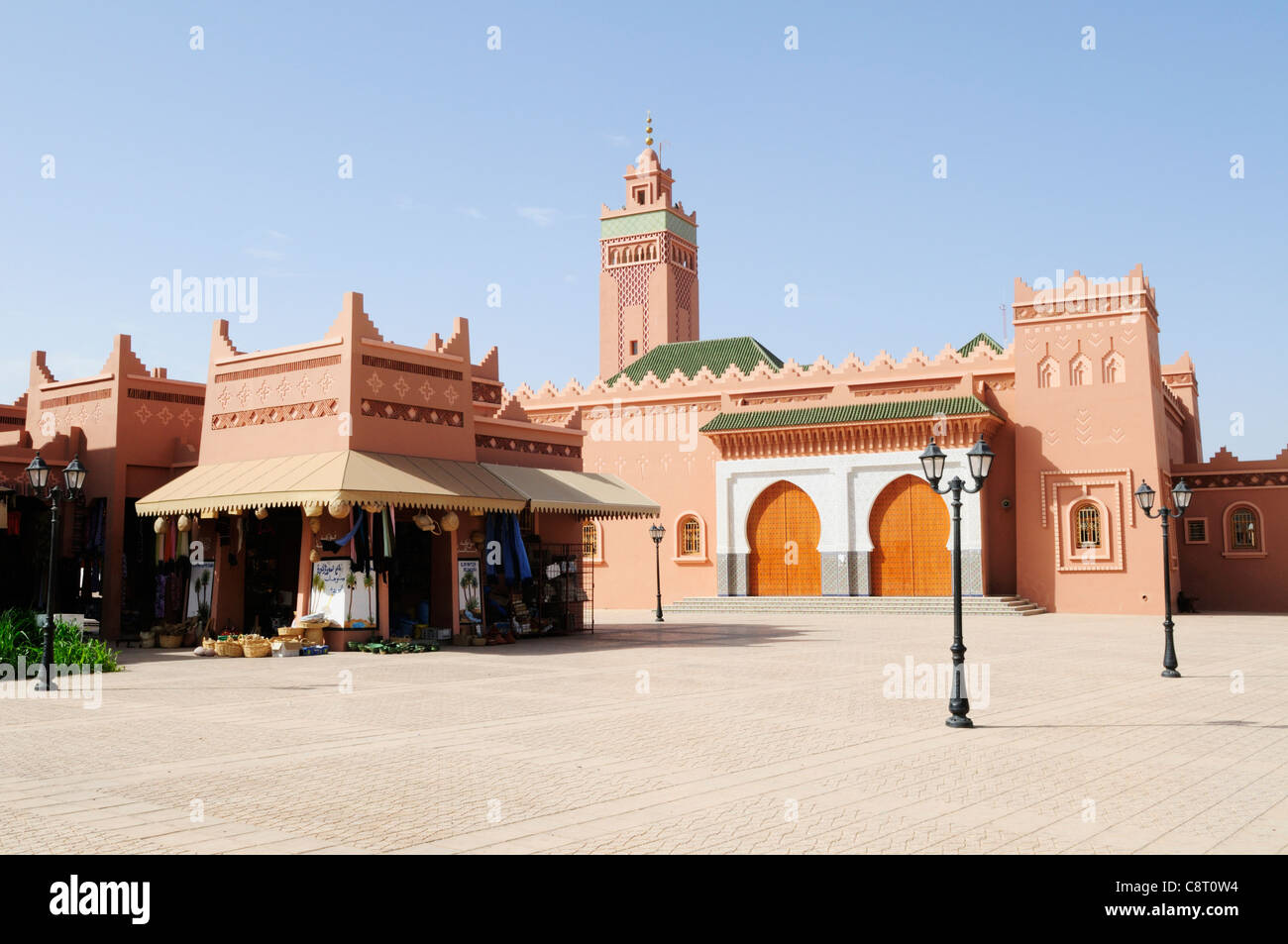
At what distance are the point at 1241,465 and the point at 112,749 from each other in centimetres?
3403

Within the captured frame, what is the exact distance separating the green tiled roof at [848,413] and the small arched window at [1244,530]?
1006 cm

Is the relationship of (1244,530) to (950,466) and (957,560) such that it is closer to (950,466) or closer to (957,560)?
(950,466)

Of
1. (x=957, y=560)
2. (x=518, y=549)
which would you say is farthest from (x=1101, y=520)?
(x=957, y=560)

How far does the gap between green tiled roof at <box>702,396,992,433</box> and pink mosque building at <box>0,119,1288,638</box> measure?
78 millimetres

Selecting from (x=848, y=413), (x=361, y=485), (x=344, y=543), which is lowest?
(x=344, y=543)

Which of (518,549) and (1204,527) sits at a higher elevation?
(1204,527)

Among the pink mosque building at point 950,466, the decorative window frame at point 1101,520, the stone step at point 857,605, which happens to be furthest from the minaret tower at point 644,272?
the decorative window frame at point 1101,520

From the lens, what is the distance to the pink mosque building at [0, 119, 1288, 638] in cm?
1873

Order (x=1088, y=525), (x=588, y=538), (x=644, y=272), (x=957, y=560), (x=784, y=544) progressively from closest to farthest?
(x=957, y=560) < (x=1088, y=525) < (x=784, y=544) < (x=588, y=538) < (x=644, y=272)

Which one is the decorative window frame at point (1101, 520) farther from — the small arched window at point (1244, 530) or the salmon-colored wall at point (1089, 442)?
the small arched window at point (1244, 530)

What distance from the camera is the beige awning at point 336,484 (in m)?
16.8

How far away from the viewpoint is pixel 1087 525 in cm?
3078

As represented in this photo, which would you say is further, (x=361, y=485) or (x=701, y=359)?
(x=701, y=359)

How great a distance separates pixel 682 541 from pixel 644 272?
21067 millimetres
